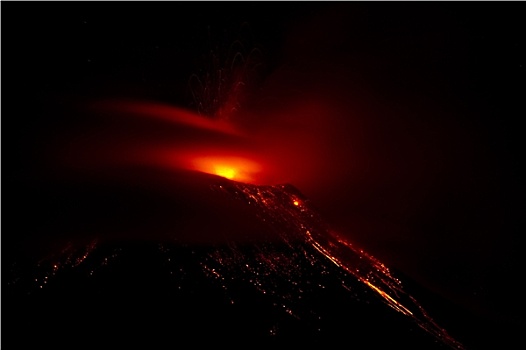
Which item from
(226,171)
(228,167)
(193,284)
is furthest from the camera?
(228,167)

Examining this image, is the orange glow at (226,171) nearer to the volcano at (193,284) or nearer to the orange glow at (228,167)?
the orange glow at (228,167)

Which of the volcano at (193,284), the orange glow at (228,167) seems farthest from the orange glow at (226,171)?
the volcano at (193,284)

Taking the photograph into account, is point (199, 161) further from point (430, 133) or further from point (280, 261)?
point (430, 133)

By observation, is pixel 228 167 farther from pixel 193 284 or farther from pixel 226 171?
pixel 193 284

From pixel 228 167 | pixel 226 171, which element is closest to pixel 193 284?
pixel 226 171

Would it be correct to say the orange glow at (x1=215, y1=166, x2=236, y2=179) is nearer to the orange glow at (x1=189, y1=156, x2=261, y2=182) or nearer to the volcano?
the orange glow at (x1=189, y1=156, x2=261, y2=182)

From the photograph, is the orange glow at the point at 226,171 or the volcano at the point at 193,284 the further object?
the orange glow at the point at 226,171

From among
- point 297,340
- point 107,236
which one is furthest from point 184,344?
point 107,236

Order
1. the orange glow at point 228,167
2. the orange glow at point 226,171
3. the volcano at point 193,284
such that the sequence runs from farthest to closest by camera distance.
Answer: the orange glow at point 226,171 → the orange glow at point 228,167 → the volcano at point 193,284

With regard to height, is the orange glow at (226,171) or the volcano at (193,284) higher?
the orange glow at (226,171)
